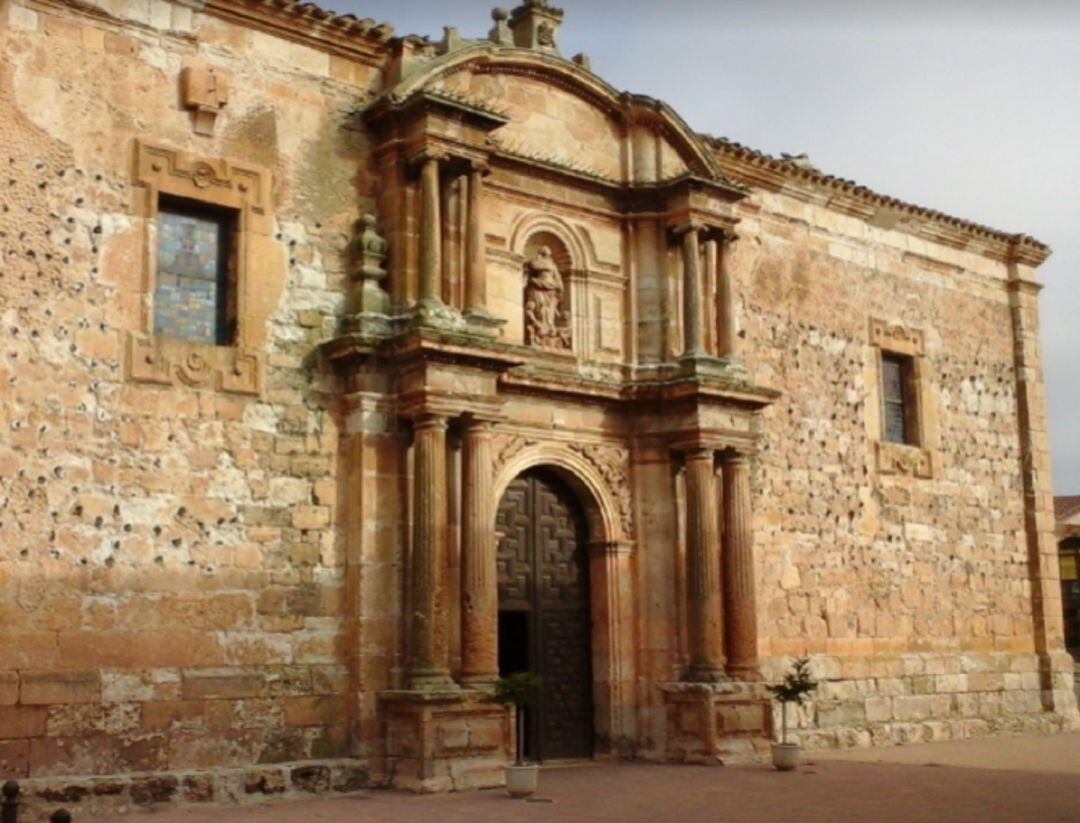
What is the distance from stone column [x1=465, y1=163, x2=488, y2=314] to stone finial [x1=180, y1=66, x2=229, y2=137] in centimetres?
262

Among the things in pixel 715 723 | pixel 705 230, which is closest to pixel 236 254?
pixel 705 230

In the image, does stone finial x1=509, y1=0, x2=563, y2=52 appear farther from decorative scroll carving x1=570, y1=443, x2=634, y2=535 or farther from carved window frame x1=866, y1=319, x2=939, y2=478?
carved window frame x1=866, y1=319, x2=939, y2=478

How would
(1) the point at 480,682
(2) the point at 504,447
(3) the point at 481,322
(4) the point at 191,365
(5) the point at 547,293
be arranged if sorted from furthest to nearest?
(5) the point at 547,293 → (2) the point at 504,447 → (3) the point at 481,322 → (1) the point at 480,682 → (4) the point at 191,365

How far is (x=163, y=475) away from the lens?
1205 cm

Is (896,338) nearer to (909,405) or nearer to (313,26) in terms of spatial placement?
(909,405)

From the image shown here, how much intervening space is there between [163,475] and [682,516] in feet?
20.0

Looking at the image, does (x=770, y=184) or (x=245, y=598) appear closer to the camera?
(x=245, y=598)

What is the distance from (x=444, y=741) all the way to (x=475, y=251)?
4.85 meters

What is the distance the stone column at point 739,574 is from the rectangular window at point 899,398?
4.60 m

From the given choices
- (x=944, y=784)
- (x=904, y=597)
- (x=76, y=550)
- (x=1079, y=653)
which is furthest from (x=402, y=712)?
(x=1079, y=653)

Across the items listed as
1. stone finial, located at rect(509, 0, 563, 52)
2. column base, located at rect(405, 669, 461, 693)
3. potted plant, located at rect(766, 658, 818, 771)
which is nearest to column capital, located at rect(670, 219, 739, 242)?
stone finial, located at rect(509, 0, 563, 52)

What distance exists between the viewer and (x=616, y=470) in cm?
1570

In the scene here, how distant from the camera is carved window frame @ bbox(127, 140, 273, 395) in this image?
12219 mm

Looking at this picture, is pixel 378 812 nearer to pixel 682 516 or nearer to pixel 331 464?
pixel 331 464
